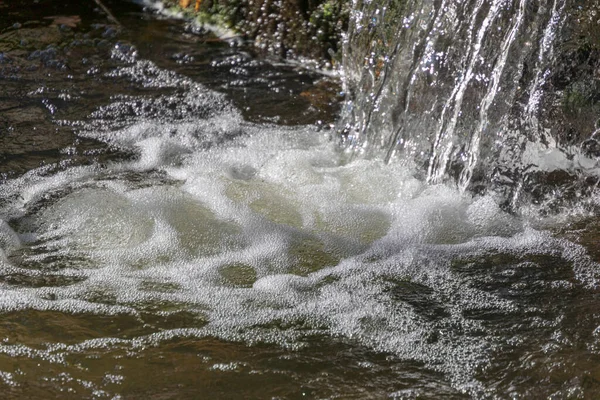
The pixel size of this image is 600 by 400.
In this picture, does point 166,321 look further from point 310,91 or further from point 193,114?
point 310,91

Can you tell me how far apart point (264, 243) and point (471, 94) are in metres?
1.30

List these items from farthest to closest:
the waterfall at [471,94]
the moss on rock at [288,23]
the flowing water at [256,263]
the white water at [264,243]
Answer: the moss on rock at [288,23] → the waterfall at [471,94] → the white water at [264,243] → the flowing water at [256,263]

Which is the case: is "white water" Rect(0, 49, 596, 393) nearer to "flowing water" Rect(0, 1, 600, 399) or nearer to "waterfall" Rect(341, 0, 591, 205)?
"flowing water" Rect(0, 1, 600, 399)

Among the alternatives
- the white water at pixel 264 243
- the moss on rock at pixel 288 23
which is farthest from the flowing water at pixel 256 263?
the moss on rock at pixel 288 23

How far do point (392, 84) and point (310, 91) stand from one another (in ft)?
2.72

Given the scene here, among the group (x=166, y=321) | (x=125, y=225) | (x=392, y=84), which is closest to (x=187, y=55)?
(x=392, y=84)

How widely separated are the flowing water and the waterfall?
0.23ft

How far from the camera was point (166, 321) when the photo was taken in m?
2.59

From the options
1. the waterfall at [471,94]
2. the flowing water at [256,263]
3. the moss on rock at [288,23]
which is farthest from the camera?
the moss on rock at [288,23]

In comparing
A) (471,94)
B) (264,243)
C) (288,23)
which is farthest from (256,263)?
(288,23)

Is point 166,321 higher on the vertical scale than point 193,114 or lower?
lower

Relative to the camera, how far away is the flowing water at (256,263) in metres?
2.33

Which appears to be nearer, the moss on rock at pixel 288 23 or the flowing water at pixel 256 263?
the flowing water at pixel 256 263

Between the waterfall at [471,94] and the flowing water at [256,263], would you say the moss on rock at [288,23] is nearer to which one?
the flowing water at [256,263]
